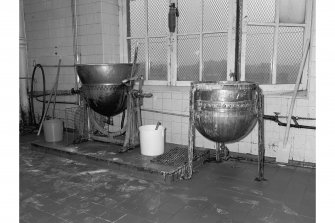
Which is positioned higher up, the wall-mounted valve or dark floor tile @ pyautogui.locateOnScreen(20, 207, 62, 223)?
the wall-mounted valve

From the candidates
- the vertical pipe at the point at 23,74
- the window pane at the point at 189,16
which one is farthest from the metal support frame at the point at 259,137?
the vertical pipe at the point at 23,74

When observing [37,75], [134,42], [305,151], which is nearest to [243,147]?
[305,151]

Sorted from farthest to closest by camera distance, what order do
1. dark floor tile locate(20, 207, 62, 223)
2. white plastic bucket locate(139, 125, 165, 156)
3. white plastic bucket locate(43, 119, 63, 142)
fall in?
1. white plastic bucket locate(43, 119, 63, 142)
2. white plastic bucket locate(139, 125, 165, 156)
3. dark floor tile locate(20, 207, 62, 223)

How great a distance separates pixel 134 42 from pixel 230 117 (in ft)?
9.65

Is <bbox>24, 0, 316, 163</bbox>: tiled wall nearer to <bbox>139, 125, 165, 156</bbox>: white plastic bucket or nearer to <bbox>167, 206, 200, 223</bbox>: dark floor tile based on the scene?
<bbox>139, 125, 165, 156</bbox>: white plastic bucket

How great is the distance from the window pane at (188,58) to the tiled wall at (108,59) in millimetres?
267

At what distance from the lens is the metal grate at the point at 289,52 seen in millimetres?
4176

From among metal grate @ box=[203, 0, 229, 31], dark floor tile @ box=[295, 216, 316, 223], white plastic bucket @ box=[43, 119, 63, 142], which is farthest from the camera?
white plastic bucket @ box=[43, 119, 63, 142]

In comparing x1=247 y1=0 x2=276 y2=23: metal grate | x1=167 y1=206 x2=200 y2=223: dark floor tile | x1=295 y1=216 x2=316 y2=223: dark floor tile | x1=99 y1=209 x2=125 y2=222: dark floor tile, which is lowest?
x1=99 y1=209 x2=125 y2=222: dark floor tile

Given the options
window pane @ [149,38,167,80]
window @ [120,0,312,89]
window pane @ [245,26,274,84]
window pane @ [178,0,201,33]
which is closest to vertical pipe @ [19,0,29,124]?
window @ [120,0,312,89]

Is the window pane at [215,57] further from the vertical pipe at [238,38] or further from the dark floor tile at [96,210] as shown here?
the dark floor tile at [96,210]

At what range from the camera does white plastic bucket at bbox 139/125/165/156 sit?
4137 mm

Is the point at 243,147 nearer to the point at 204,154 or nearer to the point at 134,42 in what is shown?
the point at 204,154

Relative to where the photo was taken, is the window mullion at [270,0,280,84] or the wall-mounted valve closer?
the window mullion at [270,0,280,84]
